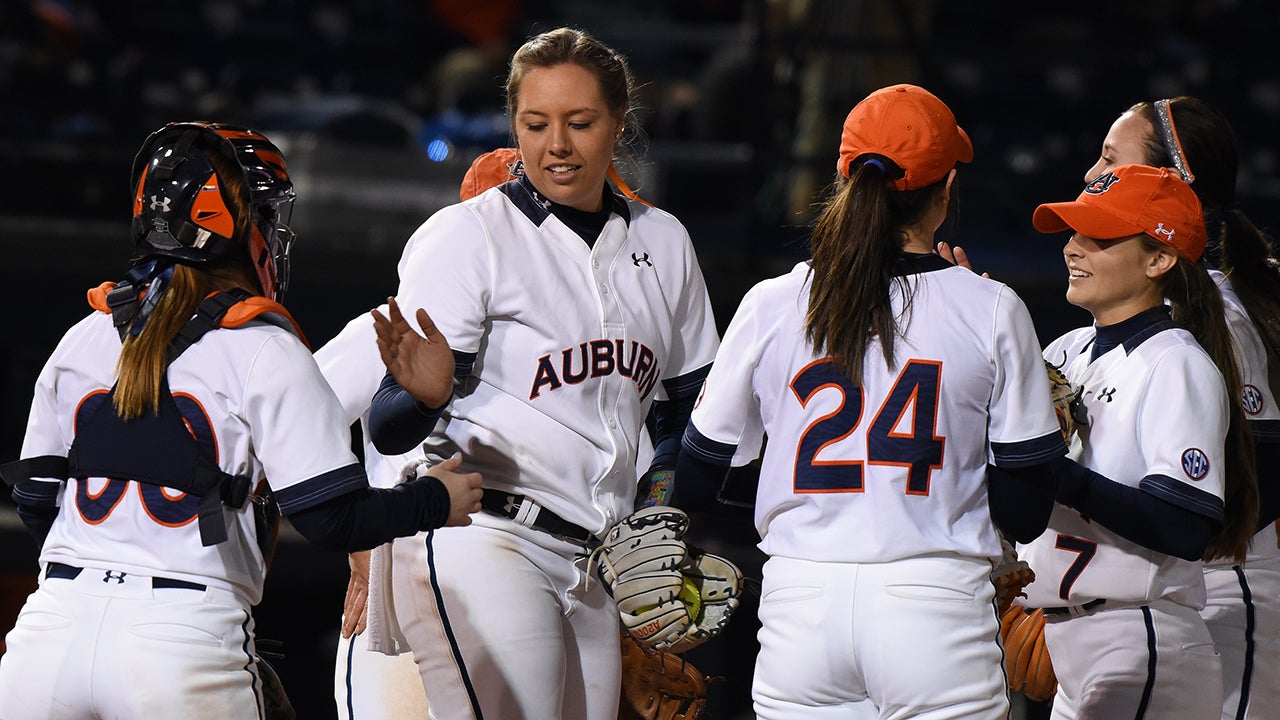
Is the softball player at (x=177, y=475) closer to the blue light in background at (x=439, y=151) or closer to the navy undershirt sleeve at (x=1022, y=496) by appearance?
the navy undershirt sleeve at (x=1022, y=496)

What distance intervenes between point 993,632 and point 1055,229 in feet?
2.91

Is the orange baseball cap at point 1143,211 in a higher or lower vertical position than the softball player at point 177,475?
higher

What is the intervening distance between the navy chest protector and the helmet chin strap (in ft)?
0.23

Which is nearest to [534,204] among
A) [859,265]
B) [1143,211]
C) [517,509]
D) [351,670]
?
[517,509]

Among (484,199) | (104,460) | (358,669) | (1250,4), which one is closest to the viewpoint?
(104,460)

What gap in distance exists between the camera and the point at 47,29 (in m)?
8.45

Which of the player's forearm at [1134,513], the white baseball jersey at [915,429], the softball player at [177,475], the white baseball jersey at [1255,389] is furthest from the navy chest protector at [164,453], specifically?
the white baseball jersey at [1255,389]

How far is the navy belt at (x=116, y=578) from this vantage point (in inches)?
79.3

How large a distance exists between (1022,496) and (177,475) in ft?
4.13

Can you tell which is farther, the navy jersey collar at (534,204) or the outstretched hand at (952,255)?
the navy jersey collar at (534,204)

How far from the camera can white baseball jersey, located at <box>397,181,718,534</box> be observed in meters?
2.42

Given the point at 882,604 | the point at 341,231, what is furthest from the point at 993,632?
the point at 341,231

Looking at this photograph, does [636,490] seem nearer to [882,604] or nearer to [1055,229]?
[882,604]

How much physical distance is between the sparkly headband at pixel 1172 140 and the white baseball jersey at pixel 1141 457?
0.52 meters
